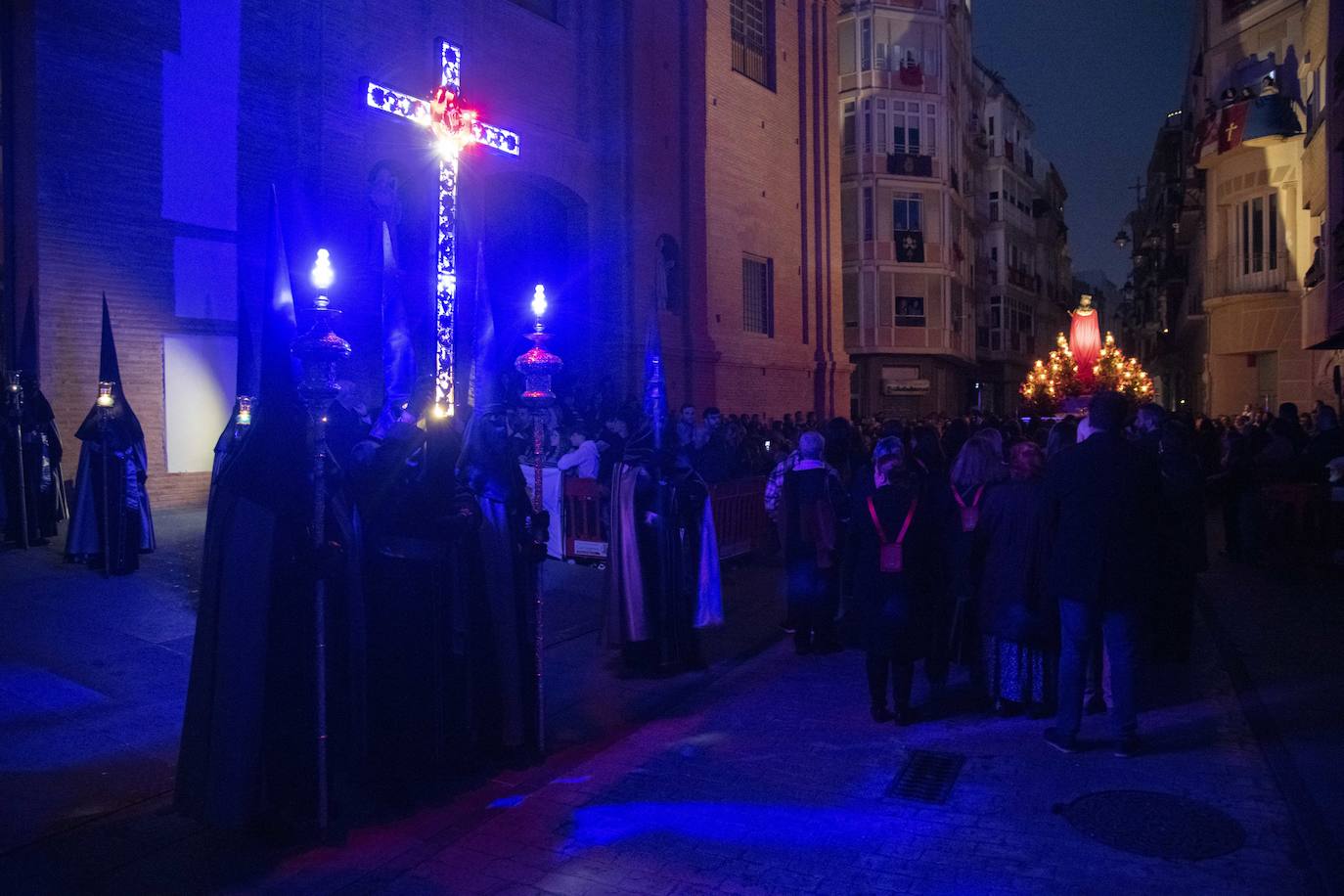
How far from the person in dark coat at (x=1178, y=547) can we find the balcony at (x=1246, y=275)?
23.2m

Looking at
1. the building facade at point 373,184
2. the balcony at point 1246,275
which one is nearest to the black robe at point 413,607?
the building facade at point 373,184

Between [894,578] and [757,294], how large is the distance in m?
20.8

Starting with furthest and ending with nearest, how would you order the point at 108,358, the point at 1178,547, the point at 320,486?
the point at 108,358 < the point at 1178,547 < the point at 320,486

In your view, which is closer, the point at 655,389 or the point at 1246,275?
the point at 655,389

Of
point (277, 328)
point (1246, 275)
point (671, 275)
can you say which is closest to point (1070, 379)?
point (1246, 275)

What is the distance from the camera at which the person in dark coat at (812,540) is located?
852 cm

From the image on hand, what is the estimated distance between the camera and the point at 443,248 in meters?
13.9

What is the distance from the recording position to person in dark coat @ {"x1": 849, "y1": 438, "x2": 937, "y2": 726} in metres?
6.47

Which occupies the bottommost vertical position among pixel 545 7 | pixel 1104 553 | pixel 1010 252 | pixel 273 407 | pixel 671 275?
pixel 1104 553

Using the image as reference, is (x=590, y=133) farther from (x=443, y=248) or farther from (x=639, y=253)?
(x=443, y=248)

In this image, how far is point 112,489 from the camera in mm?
10734

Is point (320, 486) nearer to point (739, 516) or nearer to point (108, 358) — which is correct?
point (108, 358)

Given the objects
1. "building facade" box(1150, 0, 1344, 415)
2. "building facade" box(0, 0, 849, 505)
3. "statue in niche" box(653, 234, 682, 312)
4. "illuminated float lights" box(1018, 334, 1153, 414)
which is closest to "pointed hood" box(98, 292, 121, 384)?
"building facade" box(0, 0, 849, 505)

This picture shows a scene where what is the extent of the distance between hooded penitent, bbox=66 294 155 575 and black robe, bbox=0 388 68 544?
131cm
